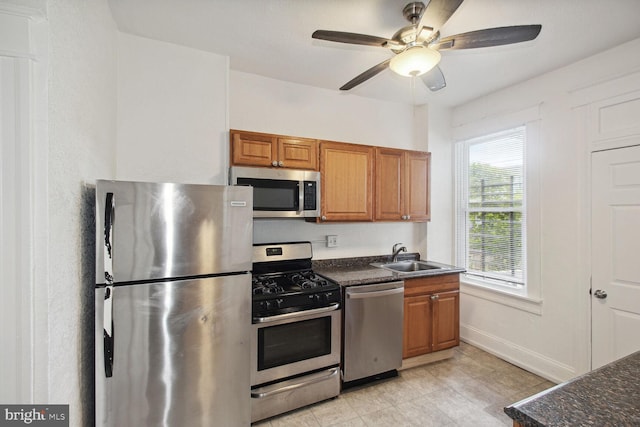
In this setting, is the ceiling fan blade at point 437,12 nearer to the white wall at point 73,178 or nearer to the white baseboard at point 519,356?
the white wall at point 73,178

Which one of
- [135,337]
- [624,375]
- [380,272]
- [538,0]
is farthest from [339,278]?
[538,0]

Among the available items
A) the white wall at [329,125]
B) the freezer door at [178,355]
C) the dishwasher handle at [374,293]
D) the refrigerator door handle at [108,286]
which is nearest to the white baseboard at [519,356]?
the white wall at [329,125]

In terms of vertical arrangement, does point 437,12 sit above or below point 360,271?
above

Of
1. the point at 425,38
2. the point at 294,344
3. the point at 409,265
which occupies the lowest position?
the point at 294,344

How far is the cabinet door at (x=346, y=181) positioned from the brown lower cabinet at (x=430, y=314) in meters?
0.84

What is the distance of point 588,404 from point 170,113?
109 inches

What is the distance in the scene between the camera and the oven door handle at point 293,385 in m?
1.91

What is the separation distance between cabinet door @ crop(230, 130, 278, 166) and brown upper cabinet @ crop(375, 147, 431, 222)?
1.13 metres

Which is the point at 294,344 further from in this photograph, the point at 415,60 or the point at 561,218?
the point at 561,218

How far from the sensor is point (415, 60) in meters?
1.54

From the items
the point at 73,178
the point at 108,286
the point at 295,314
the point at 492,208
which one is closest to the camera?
the point at 73,178

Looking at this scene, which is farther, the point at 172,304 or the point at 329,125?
the point at 329,125

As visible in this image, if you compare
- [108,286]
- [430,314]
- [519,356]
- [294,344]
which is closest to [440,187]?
[430,314]

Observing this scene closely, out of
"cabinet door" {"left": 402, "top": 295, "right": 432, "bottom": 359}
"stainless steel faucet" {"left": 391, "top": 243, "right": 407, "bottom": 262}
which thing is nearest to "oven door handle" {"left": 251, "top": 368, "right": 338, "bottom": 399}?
"cabinet door" {"left": 402, "top": 295, "right": 432, "bottom": 359}
